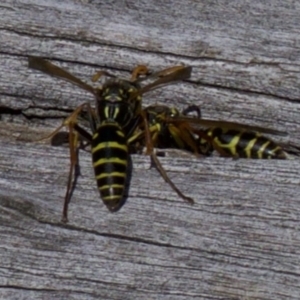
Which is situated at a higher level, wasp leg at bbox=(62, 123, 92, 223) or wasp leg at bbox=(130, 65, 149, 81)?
wasp leg at bbox=(130, 65, 149, 81)

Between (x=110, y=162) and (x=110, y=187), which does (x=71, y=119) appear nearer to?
(x=110, y=162)

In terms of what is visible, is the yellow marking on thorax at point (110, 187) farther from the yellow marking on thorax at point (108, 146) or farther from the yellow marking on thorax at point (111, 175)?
the yellow marking on thorax at point (108, 146)

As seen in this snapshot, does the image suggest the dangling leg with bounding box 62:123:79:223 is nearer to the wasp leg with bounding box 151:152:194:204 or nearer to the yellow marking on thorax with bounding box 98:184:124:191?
the yellow marking on thorax with bounding box 98:184:124:191

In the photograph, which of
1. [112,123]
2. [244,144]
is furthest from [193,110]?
[112,123]

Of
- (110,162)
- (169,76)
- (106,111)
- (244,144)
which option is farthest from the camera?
(106,111)

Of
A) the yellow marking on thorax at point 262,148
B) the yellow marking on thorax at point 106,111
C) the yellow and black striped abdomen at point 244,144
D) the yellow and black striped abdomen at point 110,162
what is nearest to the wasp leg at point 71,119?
the yellow and black striped abdomen at point 110,162

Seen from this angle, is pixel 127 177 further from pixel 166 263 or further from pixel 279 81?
pixel 279 81

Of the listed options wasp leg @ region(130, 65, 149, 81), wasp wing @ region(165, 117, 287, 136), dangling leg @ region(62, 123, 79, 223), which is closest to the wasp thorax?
wasp leg @ region(130, 65, 149, 81)
